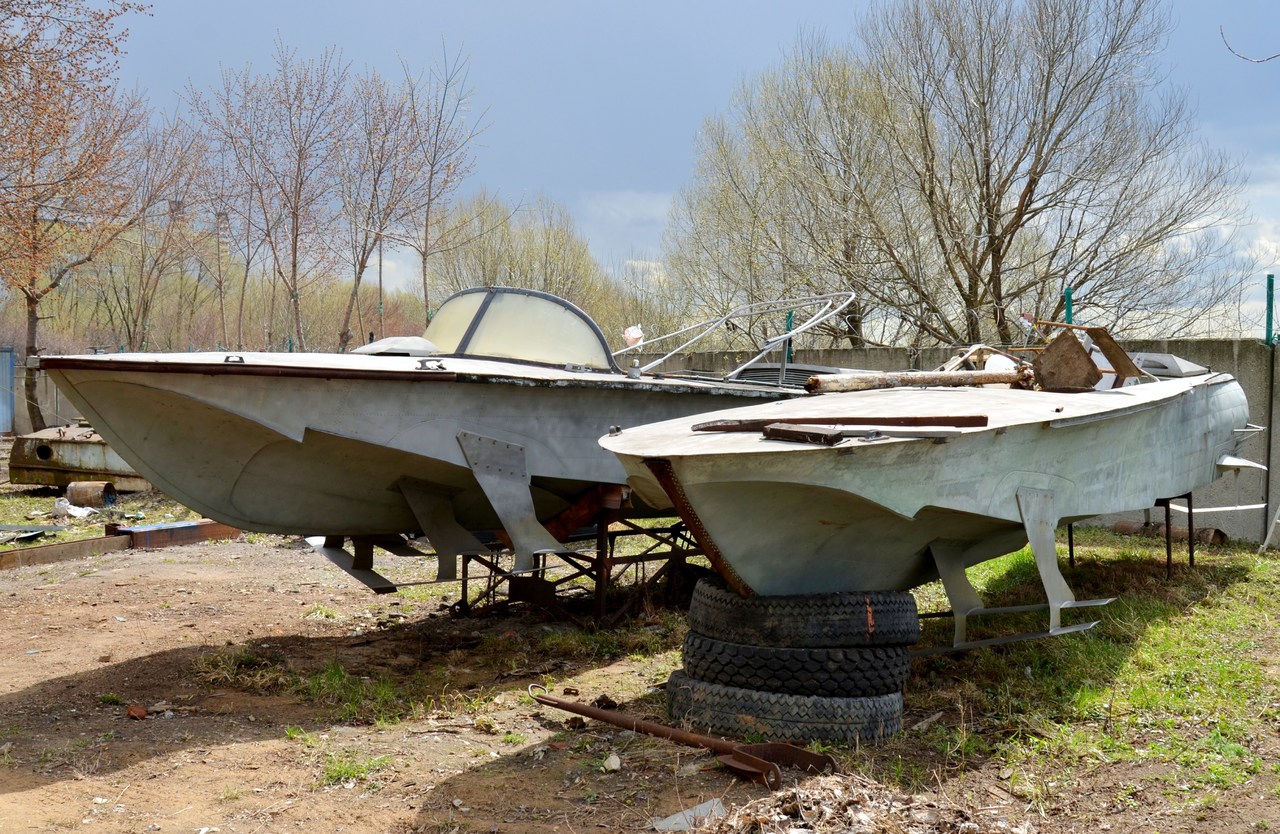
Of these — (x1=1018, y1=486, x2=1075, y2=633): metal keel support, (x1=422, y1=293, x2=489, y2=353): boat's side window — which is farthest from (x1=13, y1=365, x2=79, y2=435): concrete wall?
(x1=1018, y1=486, x2=1075, y2=633): metal keel support

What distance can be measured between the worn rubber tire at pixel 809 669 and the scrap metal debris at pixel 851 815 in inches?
36.2

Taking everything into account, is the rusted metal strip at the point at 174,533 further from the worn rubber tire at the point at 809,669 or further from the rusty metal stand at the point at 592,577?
the worn rubber tire at the point at 809,669

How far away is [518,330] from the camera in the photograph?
7.11 m

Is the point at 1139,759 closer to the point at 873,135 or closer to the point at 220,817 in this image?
the point at 220,817

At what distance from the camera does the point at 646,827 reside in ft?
12.0

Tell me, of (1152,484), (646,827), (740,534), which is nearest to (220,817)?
(646,827)

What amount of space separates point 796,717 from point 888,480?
111cm

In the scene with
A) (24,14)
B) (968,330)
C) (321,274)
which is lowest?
(968,330)

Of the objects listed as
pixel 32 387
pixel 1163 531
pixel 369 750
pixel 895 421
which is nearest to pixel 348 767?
pixel 369 750

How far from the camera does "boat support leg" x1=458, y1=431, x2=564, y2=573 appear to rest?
634 centimetres

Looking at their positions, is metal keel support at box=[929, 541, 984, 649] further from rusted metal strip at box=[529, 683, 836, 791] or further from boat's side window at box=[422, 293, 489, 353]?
boat's side window at box=[422, 293, 489, 353]

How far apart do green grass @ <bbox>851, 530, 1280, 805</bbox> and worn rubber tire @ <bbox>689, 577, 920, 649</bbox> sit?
1.53ft

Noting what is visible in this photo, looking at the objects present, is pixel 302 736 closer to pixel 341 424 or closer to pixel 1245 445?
pixel 341 424

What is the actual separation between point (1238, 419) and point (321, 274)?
1678cm
